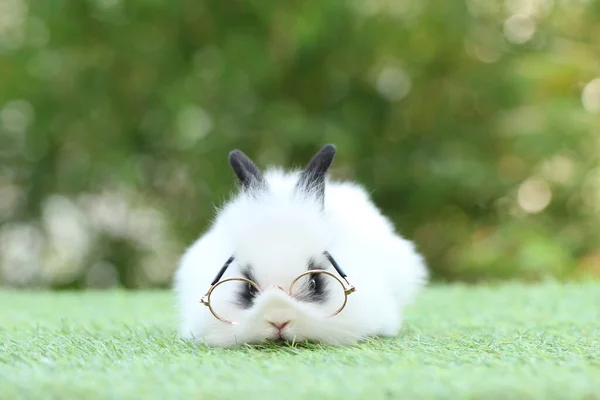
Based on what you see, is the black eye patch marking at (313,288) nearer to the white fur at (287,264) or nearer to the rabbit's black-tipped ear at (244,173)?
the white fur at (287,264)

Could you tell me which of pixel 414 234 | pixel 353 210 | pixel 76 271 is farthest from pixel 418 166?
pixel 353 210

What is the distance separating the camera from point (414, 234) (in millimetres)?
4297

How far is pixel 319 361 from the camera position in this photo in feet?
3.85

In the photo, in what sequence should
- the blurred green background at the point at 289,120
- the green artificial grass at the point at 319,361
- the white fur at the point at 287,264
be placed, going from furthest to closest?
1. the blurred green background at the point at 289,120
2. the white fur at the point at 287,264
3. the green artificial grass at the point at 319,361

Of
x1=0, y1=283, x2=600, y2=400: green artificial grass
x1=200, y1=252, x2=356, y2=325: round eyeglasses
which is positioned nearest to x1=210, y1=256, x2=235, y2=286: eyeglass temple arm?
x1=200, y1=252, x2=356, y2=325: round eyeglasses

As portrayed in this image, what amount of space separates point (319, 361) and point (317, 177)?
0.41 meters

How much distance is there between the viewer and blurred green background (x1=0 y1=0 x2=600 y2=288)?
403 centimetres

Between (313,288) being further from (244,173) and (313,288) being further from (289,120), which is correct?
(289,120)

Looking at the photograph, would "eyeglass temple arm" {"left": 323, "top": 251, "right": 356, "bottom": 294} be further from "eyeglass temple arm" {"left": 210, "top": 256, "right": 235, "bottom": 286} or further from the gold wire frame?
"eyeglass temple arm" {"left": 210, "top": 256, "right": 235, "bottom": 286}

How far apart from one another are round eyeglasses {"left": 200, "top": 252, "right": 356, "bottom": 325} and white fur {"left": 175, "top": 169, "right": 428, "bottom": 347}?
0.5 inches

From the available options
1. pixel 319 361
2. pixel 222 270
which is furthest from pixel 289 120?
pixel 319 361

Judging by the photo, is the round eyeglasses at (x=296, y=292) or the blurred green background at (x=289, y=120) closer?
the round eyeglasses at (x=296, y=292)

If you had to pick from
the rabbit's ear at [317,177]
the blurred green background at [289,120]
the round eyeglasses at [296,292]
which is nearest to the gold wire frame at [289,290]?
the round eyeglasses at [296,292]

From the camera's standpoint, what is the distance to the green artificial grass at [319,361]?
94cm
